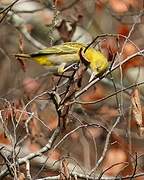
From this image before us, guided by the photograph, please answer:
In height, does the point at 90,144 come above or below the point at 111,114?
below

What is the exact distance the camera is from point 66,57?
3.18 m

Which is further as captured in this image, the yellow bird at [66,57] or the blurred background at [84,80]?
the blurred background at [84,80]

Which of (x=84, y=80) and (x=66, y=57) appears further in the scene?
(x=84, y=80)

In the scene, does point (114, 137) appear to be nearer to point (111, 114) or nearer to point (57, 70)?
point (111, 114)

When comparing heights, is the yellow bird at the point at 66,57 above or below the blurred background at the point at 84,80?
above

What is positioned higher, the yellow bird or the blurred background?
the yellow bird

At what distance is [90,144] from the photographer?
588cm

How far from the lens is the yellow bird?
299cm

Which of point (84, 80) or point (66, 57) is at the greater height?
point (66, 57)

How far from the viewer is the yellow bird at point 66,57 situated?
299cm

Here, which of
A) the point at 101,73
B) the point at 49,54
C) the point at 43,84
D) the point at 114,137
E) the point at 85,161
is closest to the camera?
the point at 101,73

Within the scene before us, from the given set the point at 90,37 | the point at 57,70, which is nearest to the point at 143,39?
the point at 90,37

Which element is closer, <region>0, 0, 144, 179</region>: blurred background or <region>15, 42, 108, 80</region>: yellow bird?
A: <region>15, 42, 108, 80</region>: yellow bird

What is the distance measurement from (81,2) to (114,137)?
63.0 inches
